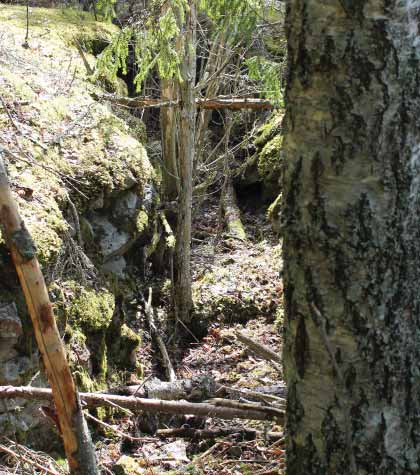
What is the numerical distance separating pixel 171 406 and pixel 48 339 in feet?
1.94

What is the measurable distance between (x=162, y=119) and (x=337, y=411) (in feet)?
23.8

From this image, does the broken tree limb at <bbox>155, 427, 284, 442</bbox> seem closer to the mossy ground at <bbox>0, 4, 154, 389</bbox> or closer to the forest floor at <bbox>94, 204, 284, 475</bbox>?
the forest floor at <bbox>94, 204, 284, 475</bbox>

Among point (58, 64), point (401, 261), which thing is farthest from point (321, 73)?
point (58, 64)

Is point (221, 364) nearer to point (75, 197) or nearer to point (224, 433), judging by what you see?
point (75, 197)

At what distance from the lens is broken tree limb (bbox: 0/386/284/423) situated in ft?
7.11

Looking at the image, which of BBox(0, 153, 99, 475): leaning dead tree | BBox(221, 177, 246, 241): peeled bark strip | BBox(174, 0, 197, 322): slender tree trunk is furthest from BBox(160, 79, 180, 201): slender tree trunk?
BBox(0, 153, 99, 475): leaning dead tree

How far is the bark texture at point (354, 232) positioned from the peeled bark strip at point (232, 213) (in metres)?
7.18

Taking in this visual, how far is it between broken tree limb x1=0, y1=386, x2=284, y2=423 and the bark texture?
45 cm

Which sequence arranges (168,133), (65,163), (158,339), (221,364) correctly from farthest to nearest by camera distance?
(168,133)
(158,339)
(221,364)
(65,163)

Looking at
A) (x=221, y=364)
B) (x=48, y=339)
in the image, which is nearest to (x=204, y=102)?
(x=221, y=364)

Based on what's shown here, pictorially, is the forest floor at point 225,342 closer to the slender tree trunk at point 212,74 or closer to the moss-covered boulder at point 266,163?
the moss-covered boulder at point 266,163

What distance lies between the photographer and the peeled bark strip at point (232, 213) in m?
8.97

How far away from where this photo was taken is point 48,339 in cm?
234

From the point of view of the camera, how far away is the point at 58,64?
7582 millimetres
